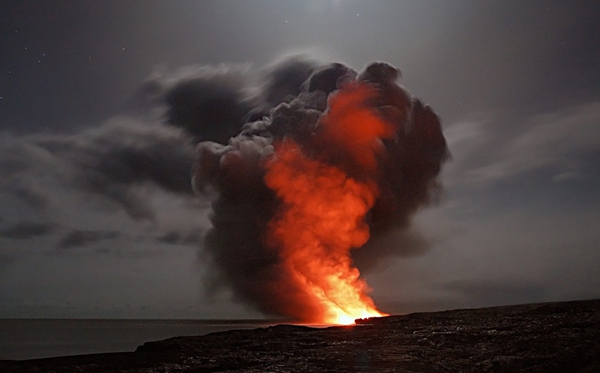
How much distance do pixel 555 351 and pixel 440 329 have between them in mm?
8042

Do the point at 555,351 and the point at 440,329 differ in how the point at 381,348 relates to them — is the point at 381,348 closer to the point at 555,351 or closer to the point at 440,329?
the point at 440,329

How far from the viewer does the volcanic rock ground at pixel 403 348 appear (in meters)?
21.8

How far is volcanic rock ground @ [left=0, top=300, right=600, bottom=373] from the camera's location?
21.8 metres

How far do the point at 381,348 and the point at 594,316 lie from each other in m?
11.6

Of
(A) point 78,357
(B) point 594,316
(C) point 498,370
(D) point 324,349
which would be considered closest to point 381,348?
(D) point 324,349

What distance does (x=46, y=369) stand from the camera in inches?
882

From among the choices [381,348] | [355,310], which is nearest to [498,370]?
[381,348]

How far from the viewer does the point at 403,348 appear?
85.5 ft

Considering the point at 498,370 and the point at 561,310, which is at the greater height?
the point at 561,310

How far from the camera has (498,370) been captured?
20750 mm

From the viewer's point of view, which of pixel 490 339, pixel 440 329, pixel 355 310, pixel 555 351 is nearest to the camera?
pixel 555 351

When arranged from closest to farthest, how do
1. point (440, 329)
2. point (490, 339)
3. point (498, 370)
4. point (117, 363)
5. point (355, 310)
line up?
point (498, 370) < point (117, 363) < point (490, 339) < point (440, 329) < point (355, 310)

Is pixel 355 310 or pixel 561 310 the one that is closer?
pixel 561 310

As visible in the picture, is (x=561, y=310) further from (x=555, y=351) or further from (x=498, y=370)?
(x=498, y=370)
